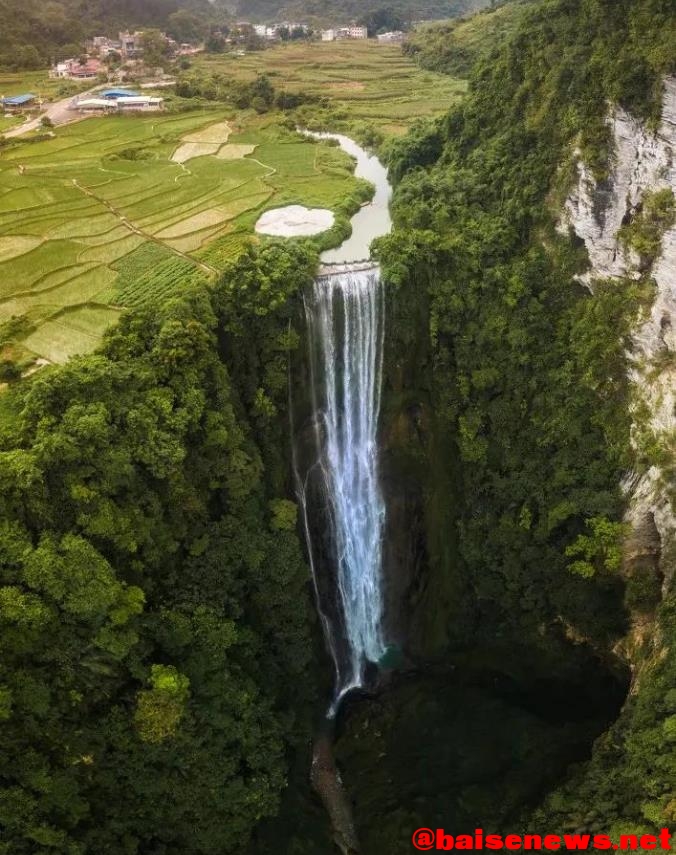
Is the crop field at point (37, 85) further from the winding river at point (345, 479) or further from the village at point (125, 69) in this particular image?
the winding river at point (345, 479)

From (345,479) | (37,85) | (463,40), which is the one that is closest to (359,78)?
(463,40)

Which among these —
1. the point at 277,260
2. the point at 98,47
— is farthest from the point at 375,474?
the point at 98,47

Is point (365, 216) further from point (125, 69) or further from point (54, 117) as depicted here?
point (125, 69)

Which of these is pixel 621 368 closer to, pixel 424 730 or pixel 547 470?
pixel 547 470

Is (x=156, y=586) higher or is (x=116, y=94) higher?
(x=116, y=94)

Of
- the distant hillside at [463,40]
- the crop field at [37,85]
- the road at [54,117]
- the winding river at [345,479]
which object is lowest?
the winding river at [345,479]

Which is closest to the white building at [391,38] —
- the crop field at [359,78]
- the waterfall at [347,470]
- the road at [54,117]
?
the crop field at [359,78]
